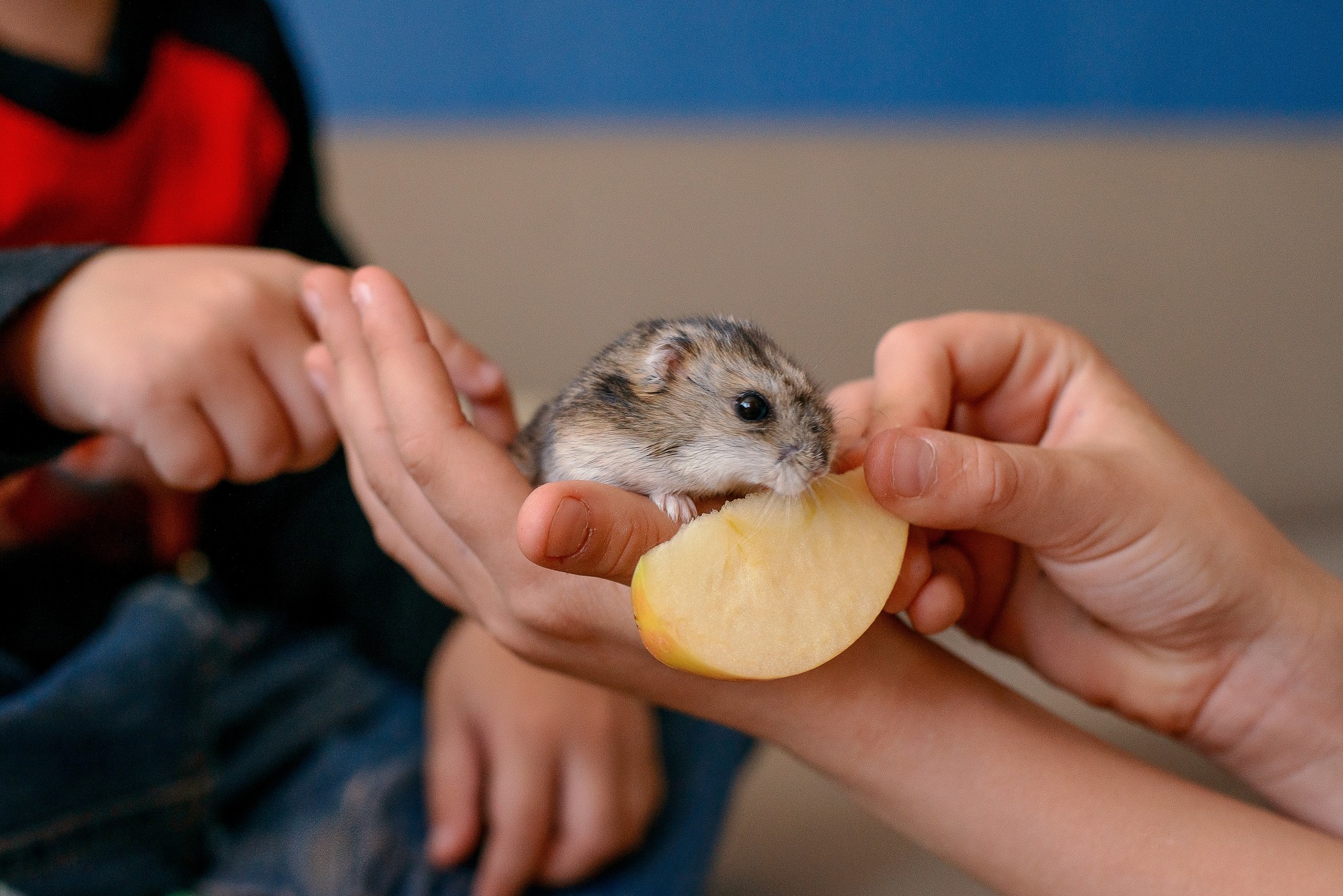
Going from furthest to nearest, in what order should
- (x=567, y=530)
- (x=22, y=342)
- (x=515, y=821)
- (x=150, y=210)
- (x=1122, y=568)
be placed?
(x=150, y=210) < (x=515, y=821) < (x=22, y=342) < (x=1122, y=568) < (x=567, y=530)

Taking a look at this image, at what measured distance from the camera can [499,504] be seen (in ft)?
2.20

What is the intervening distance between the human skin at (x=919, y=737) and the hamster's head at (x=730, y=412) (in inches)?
5.1

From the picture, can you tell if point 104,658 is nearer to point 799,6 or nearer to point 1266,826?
point 1266,826

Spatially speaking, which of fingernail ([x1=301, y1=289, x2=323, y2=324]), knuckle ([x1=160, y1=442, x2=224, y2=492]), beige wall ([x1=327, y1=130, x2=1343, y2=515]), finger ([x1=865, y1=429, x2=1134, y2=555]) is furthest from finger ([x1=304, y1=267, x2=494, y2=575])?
beige wall ([x1=327, y1=130, x2=1343, y2=515])

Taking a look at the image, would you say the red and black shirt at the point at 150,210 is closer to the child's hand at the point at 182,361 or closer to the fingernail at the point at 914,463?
the child's hand at the point at 182,361

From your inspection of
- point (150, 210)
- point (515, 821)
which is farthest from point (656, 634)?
point (150, 210)

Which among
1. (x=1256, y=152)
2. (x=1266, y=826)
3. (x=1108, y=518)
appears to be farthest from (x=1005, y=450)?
(x=1256, y=152)

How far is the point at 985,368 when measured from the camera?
0.88 m

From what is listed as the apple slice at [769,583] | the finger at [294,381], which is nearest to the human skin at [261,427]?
the finger at [294,381]

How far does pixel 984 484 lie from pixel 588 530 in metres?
0.24

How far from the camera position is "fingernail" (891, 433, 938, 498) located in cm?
60

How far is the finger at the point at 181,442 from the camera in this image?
2.70ft

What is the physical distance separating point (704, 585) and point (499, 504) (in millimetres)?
165

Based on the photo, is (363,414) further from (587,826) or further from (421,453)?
(587,826)
